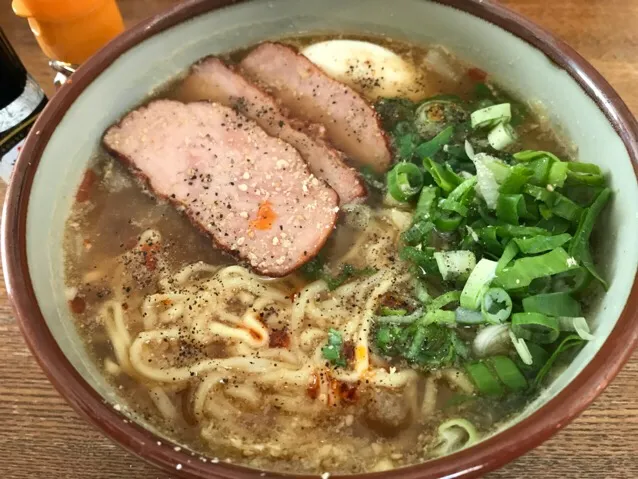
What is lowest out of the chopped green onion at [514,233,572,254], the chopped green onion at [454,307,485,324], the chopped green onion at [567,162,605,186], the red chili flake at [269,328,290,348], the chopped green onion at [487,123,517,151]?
the red chili flake at [269,328,290,348]

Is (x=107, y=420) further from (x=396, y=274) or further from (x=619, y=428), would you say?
(x=619, y=428)

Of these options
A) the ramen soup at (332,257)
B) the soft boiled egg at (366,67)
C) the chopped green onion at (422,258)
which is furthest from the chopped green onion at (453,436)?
the soft boiled egg at (366,67)

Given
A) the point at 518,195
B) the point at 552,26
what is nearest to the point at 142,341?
the point at 518,195

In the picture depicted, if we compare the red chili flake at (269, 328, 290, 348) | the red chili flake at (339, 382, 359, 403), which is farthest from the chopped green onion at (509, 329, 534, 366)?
the red chili flake at (269, 328, 290, 348)

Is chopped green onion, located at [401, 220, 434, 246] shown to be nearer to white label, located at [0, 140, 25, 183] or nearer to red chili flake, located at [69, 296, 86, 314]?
red chili flake, located at [69, 296, 86, 314]

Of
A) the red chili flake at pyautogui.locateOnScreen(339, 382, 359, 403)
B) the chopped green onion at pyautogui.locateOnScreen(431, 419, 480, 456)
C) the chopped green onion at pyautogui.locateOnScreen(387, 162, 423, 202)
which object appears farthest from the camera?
the chopped green onion at pyautogui.locateOnScreen(387, 162, 423, 202)
